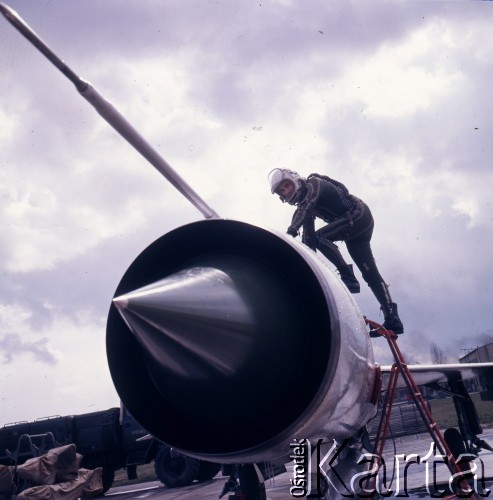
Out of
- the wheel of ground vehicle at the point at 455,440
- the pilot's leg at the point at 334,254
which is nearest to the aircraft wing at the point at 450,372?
the wheel of ground vehicle at the point at 455,440

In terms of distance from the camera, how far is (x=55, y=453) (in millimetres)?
13055

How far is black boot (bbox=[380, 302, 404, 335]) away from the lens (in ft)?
15.1

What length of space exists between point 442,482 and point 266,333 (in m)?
6.51

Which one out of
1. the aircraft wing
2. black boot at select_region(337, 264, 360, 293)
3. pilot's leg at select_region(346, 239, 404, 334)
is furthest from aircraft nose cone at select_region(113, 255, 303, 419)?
pilot's leg at select_region(346, 239, 404, 334)

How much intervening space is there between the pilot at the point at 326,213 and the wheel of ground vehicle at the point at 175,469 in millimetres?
11656

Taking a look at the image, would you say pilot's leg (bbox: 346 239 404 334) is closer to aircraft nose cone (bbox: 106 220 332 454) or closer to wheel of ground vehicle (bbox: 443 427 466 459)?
wheel of ground vehicle (bbox: 443 427 466 459)

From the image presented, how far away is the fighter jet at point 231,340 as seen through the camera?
1.99 meters

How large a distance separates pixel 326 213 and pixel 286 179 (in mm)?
473

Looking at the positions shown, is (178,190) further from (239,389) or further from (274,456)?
(274,456)

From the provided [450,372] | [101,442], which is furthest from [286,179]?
[101,442]

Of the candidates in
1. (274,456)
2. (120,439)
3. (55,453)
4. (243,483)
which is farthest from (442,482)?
(120,439)

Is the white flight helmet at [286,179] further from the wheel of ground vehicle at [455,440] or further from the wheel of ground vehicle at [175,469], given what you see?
the wheel of ground vehicle at [175,469]

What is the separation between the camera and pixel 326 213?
4383 mm

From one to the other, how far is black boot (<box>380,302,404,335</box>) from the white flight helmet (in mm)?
1459
